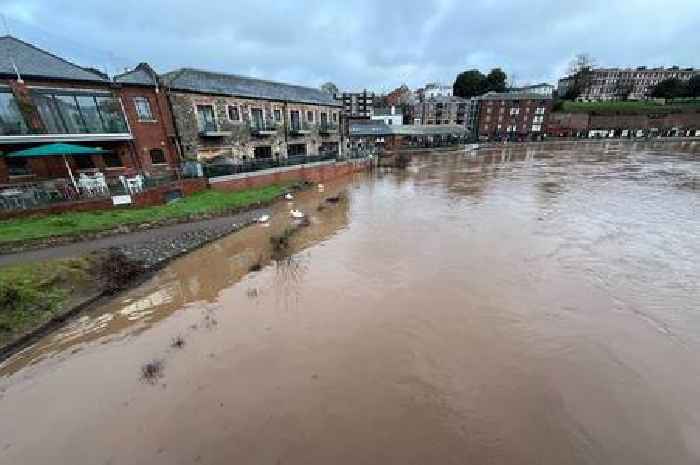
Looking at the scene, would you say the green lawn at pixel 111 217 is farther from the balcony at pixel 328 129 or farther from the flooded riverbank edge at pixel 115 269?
the balcony at pixel 328 129

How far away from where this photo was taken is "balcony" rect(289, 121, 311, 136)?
96.7 feet

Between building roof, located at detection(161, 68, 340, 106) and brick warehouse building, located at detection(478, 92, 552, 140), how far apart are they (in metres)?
50.8

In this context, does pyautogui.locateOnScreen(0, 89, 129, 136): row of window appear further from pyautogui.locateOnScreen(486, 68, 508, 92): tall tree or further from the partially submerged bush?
pyautogui.locateOnScreen(486, 68, 508, 92): tall tree

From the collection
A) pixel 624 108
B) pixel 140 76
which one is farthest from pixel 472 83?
pixel 140 76

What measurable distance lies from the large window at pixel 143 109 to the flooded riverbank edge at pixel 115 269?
30.7 ft

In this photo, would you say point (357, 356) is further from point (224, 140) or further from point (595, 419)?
point (224, 140)

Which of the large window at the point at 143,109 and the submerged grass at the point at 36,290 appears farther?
the large window at the point at 143,109

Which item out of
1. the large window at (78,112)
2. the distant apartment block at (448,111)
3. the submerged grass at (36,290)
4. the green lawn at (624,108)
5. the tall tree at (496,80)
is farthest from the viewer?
the tall tree at (496,80)

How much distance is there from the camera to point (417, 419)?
5.63 m

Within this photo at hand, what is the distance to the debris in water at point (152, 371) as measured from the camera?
659 cm

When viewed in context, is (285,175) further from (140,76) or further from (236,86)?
(140,76)

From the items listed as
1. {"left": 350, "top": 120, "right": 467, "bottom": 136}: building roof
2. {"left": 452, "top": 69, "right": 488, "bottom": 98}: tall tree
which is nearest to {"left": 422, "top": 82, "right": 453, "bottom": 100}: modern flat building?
{"left": 452, "top": 69, "right": 488, "bottom": 98}: tall tree

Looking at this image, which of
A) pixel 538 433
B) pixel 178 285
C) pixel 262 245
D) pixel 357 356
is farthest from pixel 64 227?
pixel 538 433

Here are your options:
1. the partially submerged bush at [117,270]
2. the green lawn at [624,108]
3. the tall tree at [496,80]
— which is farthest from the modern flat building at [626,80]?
the partially submerged bush at [117,270]
